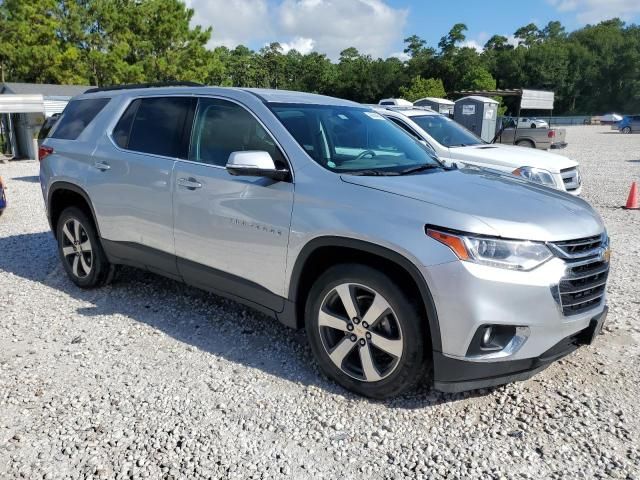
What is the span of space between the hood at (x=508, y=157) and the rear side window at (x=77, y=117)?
15.3ft

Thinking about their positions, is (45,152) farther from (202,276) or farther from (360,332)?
(360,332)

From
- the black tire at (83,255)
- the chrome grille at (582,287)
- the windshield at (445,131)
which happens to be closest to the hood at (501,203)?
the chrome grille at (582,287)

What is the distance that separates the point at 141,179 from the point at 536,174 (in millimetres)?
5443

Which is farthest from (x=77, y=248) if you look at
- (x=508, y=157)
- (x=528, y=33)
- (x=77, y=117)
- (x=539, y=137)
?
(x=528, y=33)

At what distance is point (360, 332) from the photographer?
3.18 meters

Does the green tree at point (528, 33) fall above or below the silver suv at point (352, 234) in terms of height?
above

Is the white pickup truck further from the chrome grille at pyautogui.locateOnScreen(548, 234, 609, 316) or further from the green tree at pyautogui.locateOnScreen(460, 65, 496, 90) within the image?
the green tree at pyautogui.locateOnScreen(460, 65, 496, 90)

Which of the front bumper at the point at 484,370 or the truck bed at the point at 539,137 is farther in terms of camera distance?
the truck bed at the point at 539,137

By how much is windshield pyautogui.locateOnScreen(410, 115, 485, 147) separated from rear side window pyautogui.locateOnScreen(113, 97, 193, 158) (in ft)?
15.9

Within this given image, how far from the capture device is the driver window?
12.2ft

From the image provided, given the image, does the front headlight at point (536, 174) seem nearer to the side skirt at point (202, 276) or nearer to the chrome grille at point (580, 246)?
the chrome grille at point (580, 246)

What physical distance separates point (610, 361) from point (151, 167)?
3.63 m

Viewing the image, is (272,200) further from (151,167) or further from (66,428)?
(66,428)

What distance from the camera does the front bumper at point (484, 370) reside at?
2.84m
